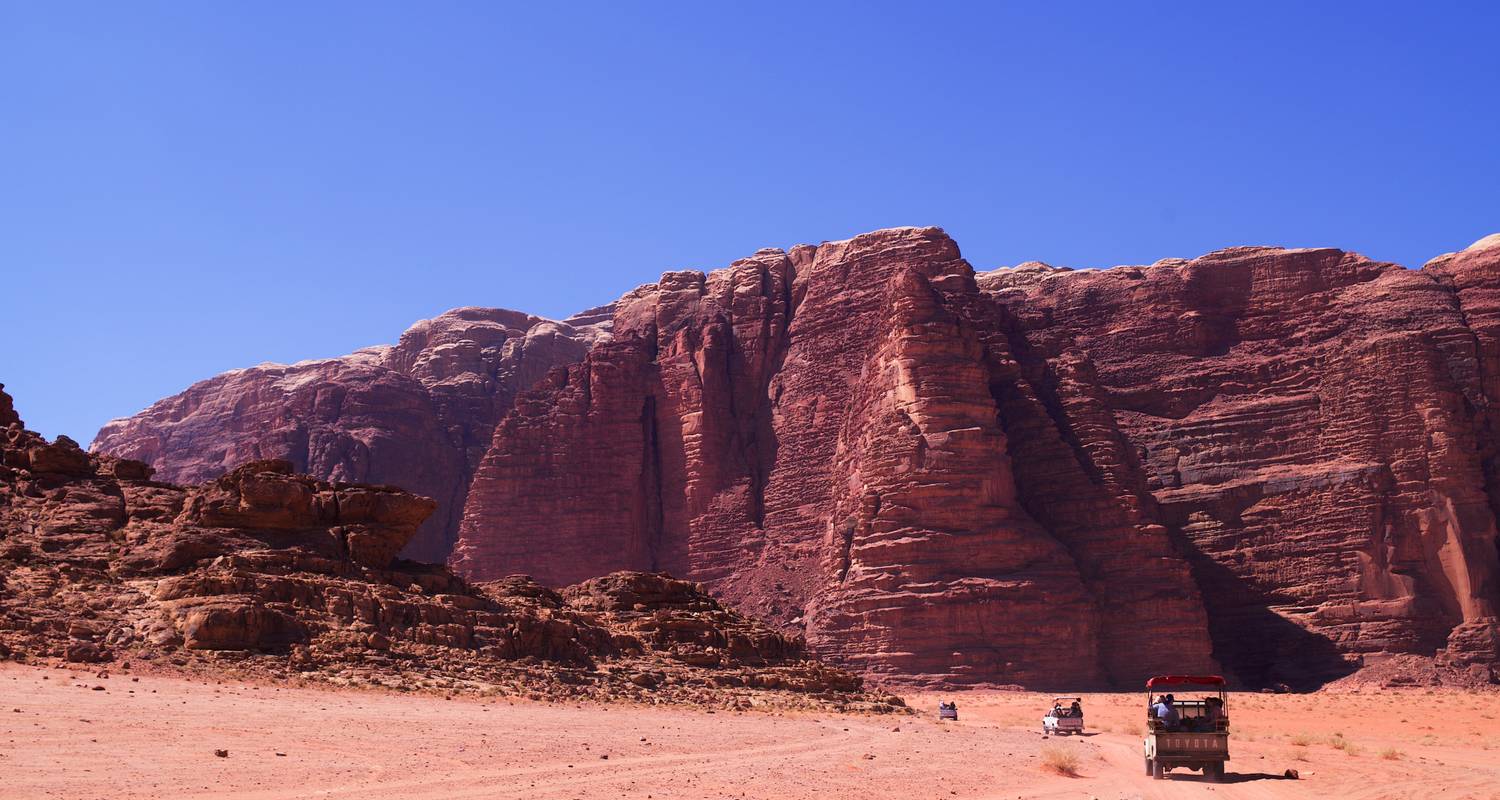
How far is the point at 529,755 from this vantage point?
1009 inches

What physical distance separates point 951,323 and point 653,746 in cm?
6499

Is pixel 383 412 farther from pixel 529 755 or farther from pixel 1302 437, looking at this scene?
pixel 529 755

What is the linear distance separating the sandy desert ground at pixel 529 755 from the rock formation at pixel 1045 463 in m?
41.0

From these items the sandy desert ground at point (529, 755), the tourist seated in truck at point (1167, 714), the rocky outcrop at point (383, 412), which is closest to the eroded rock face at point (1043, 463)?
the rocky outcrop at point (383, 412)

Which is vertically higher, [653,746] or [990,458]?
[990,458]

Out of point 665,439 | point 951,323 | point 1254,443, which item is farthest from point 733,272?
point 1254,443

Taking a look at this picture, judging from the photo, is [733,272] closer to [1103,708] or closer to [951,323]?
[951,323]

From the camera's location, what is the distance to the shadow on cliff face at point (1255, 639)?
82.5 m

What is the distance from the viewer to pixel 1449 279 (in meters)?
97.4

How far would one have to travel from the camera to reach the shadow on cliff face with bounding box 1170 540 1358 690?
8250cm

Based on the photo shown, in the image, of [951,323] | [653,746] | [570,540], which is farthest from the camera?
[570,540]

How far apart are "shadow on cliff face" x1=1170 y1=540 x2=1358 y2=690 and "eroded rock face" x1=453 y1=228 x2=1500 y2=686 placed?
192 millimetres

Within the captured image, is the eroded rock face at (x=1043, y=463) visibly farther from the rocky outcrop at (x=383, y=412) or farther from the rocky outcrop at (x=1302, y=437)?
the rocky outcrop at (x=383, y=412)

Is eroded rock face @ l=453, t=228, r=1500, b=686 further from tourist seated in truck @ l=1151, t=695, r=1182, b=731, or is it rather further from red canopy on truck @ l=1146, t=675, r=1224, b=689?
tourist seated in truck @ l=1151, t=695, r=1182, b=731
